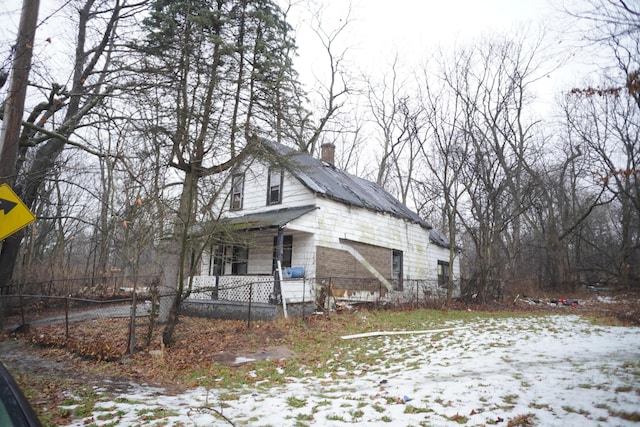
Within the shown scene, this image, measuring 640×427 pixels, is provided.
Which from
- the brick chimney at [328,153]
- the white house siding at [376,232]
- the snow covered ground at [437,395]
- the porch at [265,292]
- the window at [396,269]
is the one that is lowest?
the snow covered ground at [437,395]

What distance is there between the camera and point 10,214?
5.43 meters

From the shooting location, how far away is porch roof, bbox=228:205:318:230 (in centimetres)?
1330

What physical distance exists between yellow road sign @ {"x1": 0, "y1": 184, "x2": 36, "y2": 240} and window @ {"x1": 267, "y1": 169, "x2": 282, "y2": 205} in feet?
36.9

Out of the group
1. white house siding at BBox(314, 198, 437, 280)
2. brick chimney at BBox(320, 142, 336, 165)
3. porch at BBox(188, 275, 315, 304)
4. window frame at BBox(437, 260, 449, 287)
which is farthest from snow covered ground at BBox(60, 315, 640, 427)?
brick chimney at BBox(320, 142, 336, 165)

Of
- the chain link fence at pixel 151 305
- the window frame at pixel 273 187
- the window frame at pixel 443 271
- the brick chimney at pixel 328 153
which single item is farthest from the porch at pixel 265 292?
the window frame at pixel 443 271

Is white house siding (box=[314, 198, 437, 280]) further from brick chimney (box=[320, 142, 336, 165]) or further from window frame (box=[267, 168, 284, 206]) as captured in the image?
brick chimney (box=[320, 142, 336, 165])

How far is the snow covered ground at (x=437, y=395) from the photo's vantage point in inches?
166

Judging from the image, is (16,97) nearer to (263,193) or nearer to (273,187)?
(273,187)

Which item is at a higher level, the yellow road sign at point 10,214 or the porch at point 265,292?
the yellow road sign at point 10,214

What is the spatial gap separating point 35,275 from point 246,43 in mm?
16476

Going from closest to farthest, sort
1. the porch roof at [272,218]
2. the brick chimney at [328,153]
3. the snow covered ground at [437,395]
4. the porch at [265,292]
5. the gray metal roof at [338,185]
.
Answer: the snow covered ground at [437,395]
the porch at [265,292]
the porch roof at [272,218]
the gray metal roof at [338,185]
the brick chimney at [328,153]

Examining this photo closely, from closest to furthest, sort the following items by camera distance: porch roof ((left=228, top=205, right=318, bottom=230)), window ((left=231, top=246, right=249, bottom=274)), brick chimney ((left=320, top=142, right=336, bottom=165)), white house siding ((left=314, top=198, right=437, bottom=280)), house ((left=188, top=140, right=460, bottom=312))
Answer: porch roof ((left=228, top=205, right=318, bottom=230))
house ((left=188, top=140, right=460, bottom=312))
white house siding ((left=314, top=198, right=437, bottom=280))
window ((left=231, top=246, right=249, bottom=274))
brick chimney ((left=320, top=142, right=336, bottom=165))

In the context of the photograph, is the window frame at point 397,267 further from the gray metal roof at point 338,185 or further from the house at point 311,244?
the gray metal roof at point 338,185

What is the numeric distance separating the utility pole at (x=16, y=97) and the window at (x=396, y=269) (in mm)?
15250
